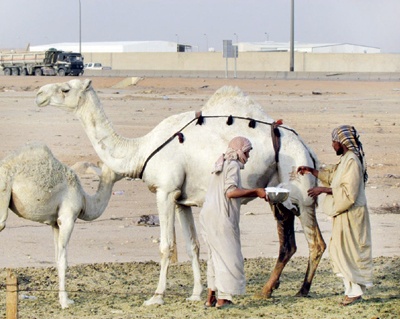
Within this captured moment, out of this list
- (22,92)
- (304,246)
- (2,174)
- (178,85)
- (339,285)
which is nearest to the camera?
(2,174)

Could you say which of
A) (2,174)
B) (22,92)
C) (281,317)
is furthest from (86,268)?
(22,92)

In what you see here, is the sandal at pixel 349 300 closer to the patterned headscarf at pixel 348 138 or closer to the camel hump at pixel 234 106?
the patterned headscarf at pixel 348 138

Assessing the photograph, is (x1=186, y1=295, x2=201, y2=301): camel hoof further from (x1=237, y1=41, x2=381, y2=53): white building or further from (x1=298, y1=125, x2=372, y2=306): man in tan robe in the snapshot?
(x1=237, y1=41, x2=381, y2=53): white building

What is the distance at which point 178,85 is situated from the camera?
43.4 meters

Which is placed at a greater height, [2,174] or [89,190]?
[2,174]

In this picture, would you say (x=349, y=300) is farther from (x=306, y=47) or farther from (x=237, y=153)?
(x=306, y=47)

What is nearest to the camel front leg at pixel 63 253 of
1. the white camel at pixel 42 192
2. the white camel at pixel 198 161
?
the white camel at pixel 42 192

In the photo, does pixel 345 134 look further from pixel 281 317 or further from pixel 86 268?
pixel 86 268

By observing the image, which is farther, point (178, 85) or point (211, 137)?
point (178, 85)

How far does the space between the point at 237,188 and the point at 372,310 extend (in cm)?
190

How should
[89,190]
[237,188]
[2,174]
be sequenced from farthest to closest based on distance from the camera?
[89,190], [2,174], [237,188]

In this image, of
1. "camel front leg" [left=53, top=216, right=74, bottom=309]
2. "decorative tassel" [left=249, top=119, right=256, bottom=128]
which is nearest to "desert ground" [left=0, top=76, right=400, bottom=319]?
"camel front leg" [left=53, top=216, right=74, bottom=309]

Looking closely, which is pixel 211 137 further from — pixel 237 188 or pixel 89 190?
pixel 89 190

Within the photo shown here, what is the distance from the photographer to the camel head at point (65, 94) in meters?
11.6
